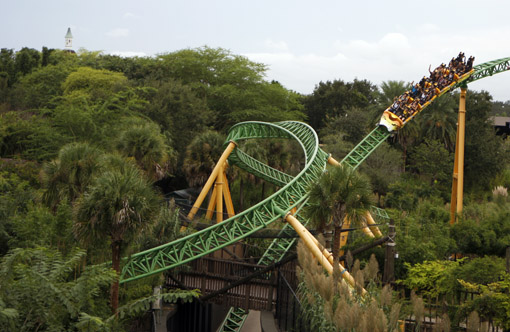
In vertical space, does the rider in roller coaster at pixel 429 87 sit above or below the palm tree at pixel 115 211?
above

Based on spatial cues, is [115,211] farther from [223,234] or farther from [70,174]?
[223,234]

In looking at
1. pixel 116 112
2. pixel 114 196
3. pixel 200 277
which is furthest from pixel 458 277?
pixel 116 112

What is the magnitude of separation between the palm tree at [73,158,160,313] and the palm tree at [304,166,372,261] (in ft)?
13.3

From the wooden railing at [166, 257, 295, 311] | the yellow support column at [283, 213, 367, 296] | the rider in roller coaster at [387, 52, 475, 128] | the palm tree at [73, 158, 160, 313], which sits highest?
the rider in roller coaster at [387, 52, 475, 128]

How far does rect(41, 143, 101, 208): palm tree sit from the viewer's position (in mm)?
15781

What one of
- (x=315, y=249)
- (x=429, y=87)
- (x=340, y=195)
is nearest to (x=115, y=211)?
(x=340, y=195)

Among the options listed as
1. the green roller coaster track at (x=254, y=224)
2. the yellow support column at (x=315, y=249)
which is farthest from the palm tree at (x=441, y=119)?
the yellow support column at (x=315, y=249)

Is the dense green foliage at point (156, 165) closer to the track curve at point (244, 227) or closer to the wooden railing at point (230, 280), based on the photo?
the track curve at point (244, 227)

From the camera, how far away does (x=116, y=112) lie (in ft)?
101

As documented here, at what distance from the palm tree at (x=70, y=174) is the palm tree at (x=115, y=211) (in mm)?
3263

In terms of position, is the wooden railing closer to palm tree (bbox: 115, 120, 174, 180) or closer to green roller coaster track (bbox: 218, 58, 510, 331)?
green roller coaster track (bbox: 218, 58, 510, 331)

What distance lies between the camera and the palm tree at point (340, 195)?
13.6 m

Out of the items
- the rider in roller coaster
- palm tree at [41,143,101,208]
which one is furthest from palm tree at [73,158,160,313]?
the rider in roller coaster

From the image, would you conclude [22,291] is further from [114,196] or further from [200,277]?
[200,277]
